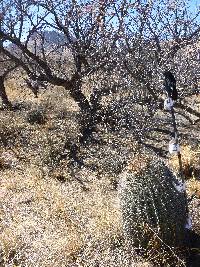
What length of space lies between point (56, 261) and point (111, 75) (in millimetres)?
7403

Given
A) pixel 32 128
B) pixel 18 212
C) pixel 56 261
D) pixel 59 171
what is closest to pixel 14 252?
pixel 56 261

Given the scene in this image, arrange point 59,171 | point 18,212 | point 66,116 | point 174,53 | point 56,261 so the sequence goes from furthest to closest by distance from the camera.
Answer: point 66,116, point 174,53, point 59,171, point 18,212, point 56,261

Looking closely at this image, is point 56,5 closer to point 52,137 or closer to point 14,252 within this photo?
point 52,137

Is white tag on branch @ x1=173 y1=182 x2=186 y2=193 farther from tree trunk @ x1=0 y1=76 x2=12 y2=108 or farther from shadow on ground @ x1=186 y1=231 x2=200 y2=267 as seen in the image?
tree trunk @ x1=0 y1=76 x2=12 y2=108

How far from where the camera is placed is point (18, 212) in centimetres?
833

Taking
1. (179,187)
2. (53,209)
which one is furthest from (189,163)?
(179,187)

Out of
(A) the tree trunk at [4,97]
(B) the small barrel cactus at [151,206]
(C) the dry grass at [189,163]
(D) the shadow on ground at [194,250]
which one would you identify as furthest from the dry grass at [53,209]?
(A) the tree trunk at [4,97]

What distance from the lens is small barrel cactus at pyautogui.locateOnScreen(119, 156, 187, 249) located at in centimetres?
598

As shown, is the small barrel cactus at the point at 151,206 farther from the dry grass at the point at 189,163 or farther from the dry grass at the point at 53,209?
the dry grass at the point at 189,163

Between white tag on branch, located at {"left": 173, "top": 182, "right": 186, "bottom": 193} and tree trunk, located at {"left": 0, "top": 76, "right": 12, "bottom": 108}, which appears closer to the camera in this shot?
white tag on branch, located at {"left": 173, "top": 182, "right": 186, "bottom": 193}

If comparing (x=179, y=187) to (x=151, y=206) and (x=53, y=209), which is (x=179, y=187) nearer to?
(x=151, y=206)

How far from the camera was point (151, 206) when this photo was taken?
19.6 feet

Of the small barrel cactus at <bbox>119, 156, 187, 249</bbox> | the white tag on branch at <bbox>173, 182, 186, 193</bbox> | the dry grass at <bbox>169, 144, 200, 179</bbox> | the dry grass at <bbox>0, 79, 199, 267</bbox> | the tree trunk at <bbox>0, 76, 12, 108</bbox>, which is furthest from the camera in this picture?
the tree trunk at <bbox>0, 76, 12, 108</bbox>

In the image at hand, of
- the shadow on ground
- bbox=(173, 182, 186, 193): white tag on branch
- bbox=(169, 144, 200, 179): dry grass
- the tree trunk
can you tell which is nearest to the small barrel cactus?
bbox=(173, 182, 186, 193): white tag on branch
